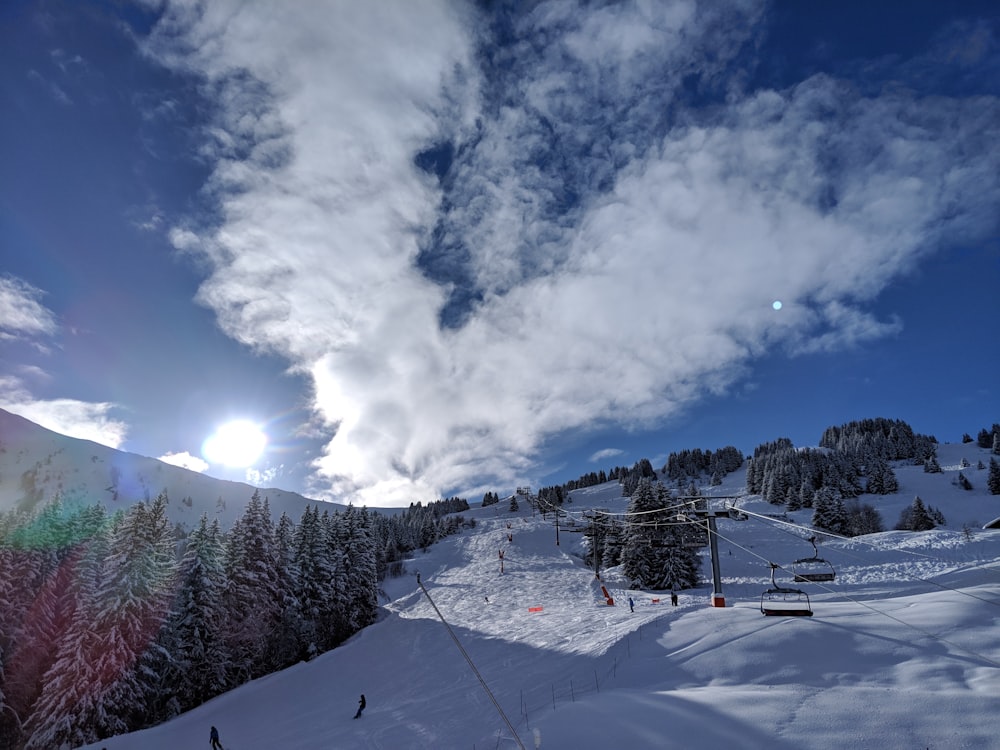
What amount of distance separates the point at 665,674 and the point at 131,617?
106 ft

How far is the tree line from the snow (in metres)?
2.85

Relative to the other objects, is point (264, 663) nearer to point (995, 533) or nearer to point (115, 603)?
point (115, 603)

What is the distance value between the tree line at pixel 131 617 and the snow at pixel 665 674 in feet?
9.35

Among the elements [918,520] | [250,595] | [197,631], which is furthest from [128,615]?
[918,520]

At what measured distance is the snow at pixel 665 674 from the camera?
36.2 ft

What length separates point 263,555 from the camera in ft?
132

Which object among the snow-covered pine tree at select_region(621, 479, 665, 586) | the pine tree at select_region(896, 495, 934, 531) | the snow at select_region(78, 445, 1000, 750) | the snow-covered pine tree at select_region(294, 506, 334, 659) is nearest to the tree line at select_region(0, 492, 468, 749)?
the snow-covered pine tree at select_region(294, 506, 334, 659)

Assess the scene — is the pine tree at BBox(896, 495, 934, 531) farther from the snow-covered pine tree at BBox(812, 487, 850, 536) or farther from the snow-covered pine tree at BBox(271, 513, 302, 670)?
the snow-covered pine tree at BBox(271, 513, 302, 670)

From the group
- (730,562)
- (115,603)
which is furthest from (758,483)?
(115,603)

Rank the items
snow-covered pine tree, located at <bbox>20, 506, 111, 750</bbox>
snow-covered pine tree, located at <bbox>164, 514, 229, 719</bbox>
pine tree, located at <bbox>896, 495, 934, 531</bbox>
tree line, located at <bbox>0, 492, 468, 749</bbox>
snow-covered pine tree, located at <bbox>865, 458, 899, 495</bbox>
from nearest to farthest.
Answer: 1. snow-covered pine tree, located at <bbox>20, 506, 111, 750</bbox>
2. tree line, located at <bbox>0, 492, 468, 749</bbox>
3. snow-covered pine tree, located at <bbox>164, 514, 229, 719</bbox>
4. pine tree, located at <bbox>896, 495, 934, 531</bbox>
5. snow-covered pine tree, located at <bbox>865, 458, 899, 495</bbox>

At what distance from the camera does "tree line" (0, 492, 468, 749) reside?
28234 millimetres

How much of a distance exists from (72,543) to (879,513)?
10532cm

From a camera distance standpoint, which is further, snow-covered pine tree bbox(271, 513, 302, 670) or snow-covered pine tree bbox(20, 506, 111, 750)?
snow-covered pine tree bbox(271, 513, 302, 670)

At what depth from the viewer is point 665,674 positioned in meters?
16.2
